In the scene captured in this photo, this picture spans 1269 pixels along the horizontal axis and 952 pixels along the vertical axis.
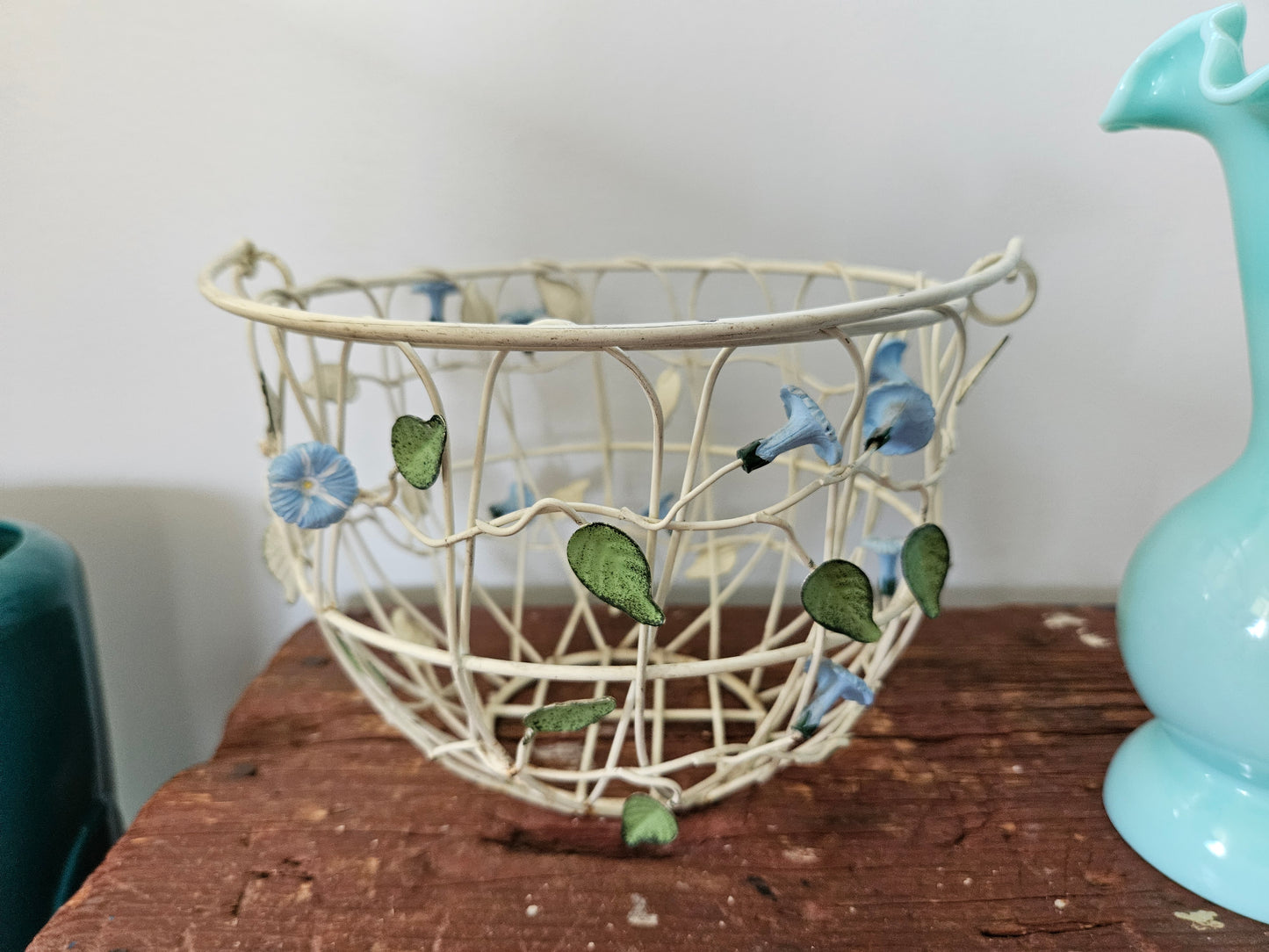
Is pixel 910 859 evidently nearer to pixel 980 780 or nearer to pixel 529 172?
pixel 980 780

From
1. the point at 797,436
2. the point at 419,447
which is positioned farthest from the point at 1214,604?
the point at 419,447

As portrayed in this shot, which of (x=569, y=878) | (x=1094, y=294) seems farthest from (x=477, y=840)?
(x=1094, y=294)

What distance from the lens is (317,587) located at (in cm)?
35

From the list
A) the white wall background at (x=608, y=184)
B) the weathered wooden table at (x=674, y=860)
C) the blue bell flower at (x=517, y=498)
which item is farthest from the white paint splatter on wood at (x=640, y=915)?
the white wall background at (x=608, y=184)

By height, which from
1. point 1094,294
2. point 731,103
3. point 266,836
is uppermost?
point 731,103

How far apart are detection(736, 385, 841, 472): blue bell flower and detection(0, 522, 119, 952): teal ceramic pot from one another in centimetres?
38

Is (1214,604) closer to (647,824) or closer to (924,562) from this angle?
(924,562)

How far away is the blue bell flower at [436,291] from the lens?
0.48 meters

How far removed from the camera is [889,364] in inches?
12.9

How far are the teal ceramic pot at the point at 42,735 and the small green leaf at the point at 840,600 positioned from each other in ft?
1.27

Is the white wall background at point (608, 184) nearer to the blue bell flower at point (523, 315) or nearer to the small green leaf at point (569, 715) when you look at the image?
the blue bell flower at point (523, 315)

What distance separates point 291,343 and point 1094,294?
0.55m

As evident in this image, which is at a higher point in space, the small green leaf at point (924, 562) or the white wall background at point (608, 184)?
the white wall background at point (608, 184)

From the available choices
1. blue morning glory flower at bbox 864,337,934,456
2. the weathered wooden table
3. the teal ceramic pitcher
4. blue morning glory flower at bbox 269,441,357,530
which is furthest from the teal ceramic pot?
the teal ceramic pitcher
